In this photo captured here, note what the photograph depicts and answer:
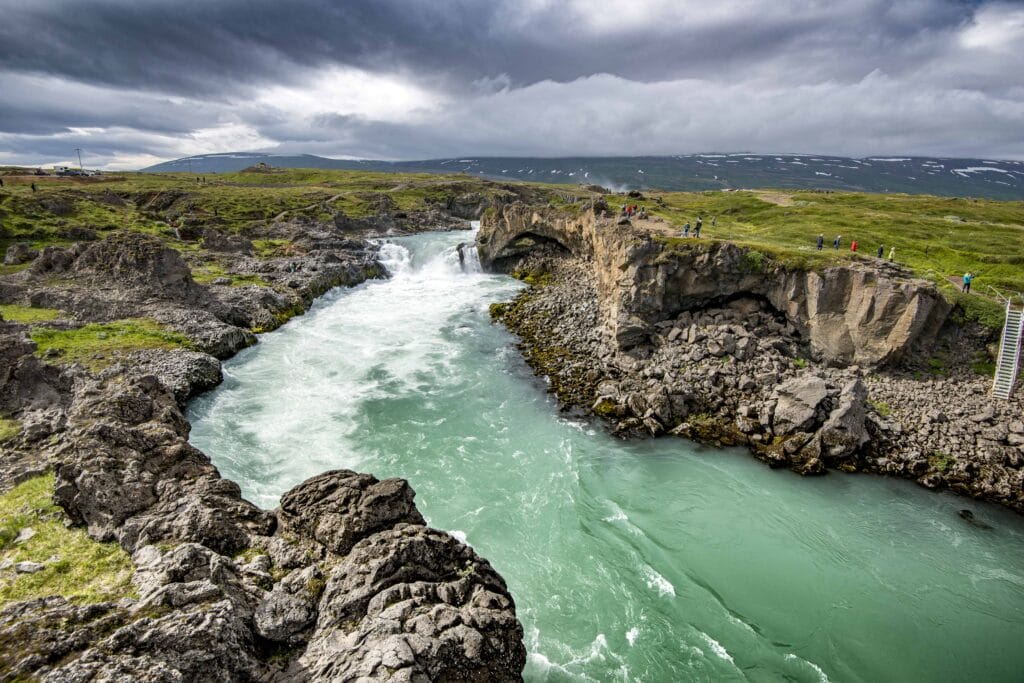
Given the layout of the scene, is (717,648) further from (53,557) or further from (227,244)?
(227,244)

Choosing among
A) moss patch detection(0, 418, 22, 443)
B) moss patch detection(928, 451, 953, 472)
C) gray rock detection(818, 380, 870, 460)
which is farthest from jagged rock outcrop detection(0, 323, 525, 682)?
moss patch detection(928, 451, 953, 472)

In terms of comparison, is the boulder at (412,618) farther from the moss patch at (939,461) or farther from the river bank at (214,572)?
the moss patch at (939,461)

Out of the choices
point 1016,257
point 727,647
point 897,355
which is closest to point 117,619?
point 727,647

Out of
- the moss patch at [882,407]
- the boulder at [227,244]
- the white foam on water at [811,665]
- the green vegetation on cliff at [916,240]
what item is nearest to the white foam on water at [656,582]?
the white foam on water at [811,665]

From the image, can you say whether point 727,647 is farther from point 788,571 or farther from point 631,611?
point 788,571

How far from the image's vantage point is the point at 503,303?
5050cm

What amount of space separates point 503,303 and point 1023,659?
1646 inches

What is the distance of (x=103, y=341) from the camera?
31531 millimetres

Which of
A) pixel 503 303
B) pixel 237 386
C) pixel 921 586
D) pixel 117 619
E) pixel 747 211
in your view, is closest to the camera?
pixel 117 619

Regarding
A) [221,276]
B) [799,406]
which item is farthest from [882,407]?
[221,276]

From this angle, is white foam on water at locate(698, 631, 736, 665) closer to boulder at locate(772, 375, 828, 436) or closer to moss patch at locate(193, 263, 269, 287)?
boulder at locate(772, 375, 828, 436)

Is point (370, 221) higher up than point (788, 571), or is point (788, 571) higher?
point (370, 221)

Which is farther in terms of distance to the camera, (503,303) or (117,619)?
(503,303)

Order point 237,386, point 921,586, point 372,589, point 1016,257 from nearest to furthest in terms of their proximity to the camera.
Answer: point 372,589 → point 921,586 → point 237,386 → point 1016,257
